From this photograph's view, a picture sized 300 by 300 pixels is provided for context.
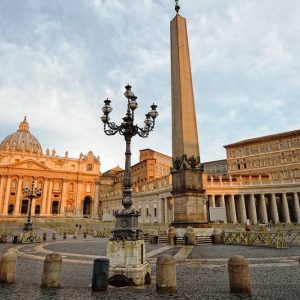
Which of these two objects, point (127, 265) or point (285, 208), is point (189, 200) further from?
point (285, 208)

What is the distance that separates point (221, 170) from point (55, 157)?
165 ft

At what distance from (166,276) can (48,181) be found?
269ft

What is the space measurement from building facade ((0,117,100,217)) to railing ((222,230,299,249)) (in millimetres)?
65926

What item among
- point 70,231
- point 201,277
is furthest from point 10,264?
point 70,231

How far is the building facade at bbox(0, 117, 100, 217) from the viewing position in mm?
75562

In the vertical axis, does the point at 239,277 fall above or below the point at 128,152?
below

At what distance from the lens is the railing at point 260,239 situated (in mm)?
13720

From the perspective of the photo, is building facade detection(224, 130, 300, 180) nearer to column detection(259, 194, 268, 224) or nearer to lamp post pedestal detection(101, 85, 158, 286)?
column detection(259, 194, 268, 224)

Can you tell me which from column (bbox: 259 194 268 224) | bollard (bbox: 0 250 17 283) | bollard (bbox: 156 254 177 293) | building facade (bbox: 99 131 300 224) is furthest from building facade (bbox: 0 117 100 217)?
bollard (bbox: 156 254 177 293)

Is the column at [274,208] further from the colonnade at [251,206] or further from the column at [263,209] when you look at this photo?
the column at [263,209]

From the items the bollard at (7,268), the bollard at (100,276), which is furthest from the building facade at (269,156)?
the bollard at (7,268)

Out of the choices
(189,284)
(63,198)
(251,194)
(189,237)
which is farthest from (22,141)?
(189,284)

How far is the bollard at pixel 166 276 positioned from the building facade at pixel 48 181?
242 feet

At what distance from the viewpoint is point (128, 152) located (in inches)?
300
